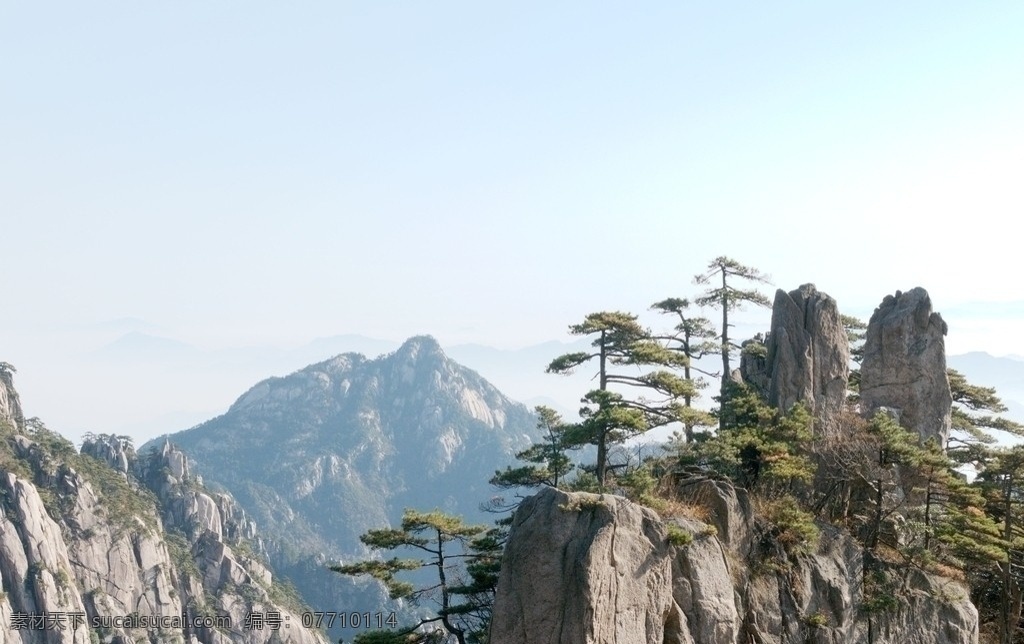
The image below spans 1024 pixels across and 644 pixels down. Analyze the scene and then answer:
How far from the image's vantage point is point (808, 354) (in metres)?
26.3

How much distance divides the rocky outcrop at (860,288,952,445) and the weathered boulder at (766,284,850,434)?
8.49 ft

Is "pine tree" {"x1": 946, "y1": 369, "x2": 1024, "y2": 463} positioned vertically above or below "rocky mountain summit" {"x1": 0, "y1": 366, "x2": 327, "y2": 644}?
above

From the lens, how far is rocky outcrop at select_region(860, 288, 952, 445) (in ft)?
94.4

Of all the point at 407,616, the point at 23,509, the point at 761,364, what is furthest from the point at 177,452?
the point at 761,364

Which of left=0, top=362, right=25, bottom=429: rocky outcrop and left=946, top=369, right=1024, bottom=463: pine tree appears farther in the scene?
left=0, top=362, right=25, bottom=429: rocky outcrop

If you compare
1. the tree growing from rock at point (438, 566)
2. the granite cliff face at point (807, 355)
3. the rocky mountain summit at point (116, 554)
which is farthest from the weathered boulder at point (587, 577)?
the rocky mountain summit at point (116, 554)

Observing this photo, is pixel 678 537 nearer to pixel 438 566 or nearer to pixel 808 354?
pixel 438 566

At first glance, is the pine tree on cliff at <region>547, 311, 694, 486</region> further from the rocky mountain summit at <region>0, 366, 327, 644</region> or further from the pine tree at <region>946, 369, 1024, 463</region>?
the rocky mountain summit at <region>0, 366, 327, 644</region>

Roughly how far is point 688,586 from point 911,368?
14.2 m

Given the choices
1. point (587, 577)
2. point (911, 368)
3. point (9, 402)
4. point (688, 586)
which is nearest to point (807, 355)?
point (911, 368)

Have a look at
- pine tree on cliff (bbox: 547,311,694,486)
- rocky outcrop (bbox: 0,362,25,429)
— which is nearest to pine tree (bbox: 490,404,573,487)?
pine tree on cliff (bbox: 547,311,694,486)

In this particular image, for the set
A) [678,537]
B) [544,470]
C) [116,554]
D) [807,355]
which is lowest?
[116,554]

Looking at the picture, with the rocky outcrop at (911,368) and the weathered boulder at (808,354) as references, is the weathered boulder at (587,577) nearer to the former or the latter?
the weathered boulder at (808,354)

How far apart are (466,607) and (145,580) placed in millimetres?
92815
